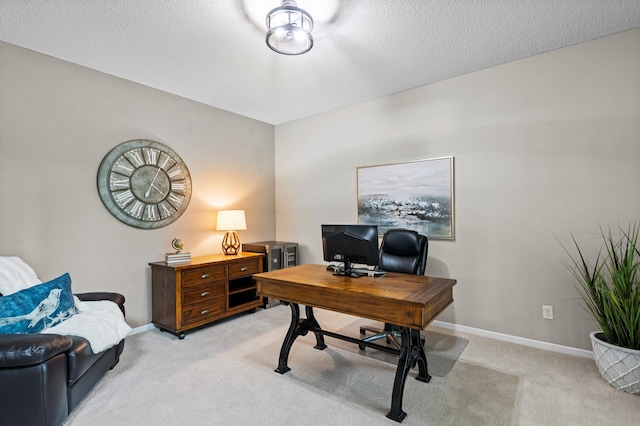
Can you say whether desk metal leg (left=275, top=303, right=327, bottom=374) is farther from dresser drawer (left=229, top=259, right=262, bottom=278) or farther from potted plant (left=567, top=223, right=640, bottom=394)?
potted plant (left=567, top=223, right=640, bottom=394)

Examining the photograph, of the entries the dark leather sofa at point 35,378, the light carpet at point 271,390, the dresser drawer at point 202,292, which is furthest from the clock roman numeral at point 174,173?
the dark leather sofa at point 35,378

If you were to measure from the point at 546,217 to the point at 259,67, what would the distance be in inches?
119

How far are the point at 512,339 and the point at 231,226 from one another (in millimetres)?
3283

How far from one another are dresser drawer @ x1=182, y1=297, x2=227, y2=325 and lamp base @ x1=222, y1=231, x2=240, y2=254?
0.70 meters

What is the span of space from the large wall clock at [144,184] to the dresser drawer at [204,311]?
40.1 inches

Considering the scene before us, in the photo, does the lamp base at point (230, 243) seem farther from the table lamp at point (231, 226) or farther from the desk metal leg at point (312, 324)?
the desk metal leg at point (312, 324)

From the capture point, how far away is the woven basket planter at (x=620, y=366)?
2129 millimetres

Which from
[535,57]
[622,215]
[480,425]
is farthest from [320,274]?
[535,57]

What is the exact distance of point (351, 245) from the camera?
2.52 metres

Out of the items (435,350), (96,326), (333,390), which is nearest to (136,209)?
(96,326)

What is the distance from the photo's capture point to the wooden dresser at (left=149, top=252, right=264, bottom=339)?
10.5 ft

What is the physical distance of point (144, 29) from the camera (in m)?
2.42

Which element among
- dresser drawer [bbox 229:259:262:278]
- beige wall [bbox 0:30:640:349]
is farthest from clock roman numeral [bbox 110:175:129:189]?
dresser drawer [bbox 229:259:262:278]

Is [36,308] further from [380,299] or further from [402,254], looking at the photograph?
[402,254]
